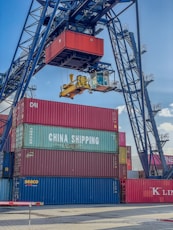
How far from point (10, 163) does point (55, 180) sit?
14.3 ft

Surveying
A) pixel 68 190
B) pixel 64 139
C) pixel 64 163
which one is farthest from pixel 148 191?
pixel 64 139

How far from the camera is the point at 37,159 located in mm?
26250

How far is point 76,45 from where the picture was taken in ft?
86.9

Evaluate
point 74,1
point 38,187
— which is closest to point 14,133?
point 38,187

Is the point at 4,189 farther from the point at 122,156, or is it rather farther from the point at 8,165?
the point at 122,156

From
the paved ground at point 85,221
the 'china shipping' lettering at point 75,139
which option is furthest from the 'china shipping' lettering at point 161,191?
the paved ground at point 85,221

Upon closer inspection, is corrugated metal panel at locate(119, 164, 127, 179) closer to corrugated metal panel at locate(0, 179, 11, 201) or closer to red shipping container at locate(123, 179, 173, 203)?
red shipping container at locate(123, 179, 173, 203)

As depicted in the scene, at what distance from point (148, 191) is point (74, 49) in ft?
51.2

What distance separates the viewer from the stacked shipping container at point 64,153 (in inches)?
1025

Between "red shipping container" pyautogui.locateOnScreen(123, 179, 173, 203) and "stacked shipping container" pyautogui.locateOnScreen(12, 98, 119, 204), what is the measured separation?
58.7 inches

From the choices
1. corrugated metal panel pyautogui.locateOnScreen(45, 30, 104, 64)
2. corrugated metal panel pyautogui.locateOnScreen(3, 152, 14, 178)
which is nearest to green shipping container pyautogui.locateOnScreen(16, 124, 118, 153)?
corrugated metal panel pyautogui.locateOnScreen(3, 152, 14, 178)

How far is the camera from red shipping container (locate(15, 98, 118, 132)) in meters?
27.2

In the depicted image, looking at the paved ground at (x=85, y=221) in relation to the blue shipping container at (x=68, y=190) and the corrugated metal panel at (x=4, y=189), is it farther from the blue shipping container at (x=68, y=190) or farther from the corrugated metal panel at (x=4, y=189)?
the corrugated metal panel at (x=4, y=189)

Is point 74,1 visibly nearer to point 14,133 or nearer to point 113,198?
point 14,133
